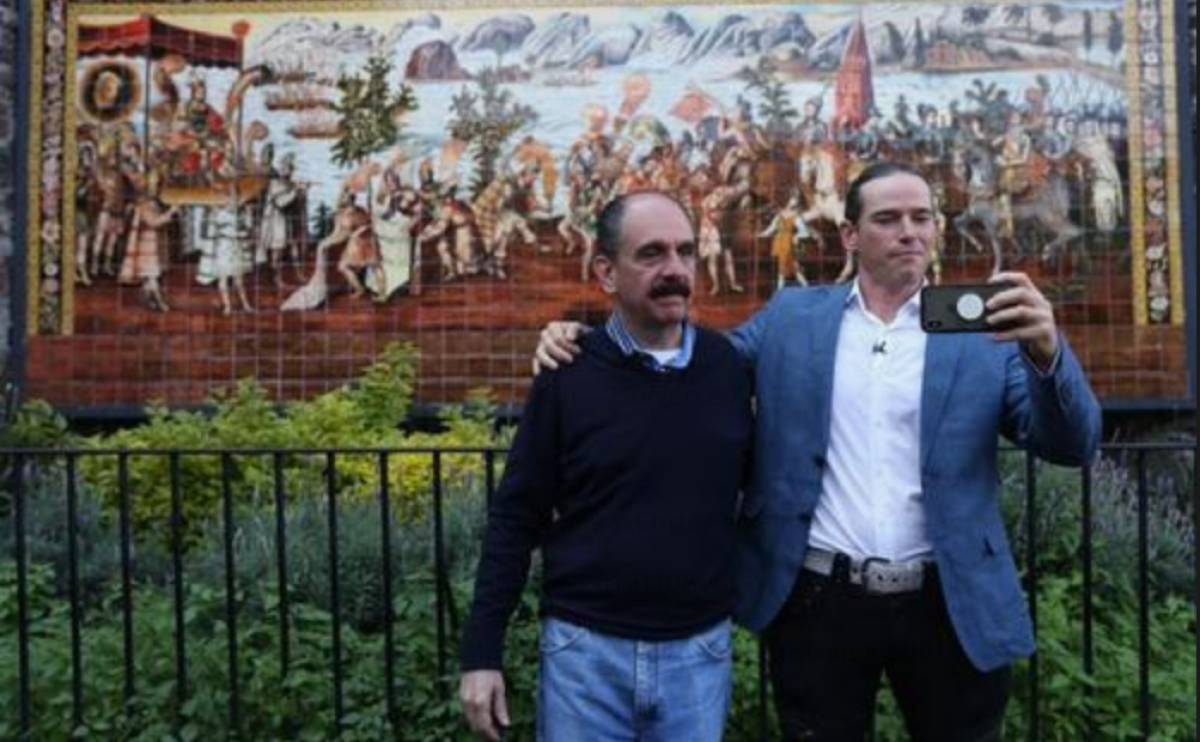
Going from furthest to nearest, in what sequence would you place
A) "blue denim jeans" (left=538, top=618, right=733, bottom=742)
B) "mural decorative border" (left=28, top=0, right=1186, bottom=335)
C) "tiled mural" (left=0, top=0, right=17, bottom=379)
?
"tiled mural" (left=0, top=0, right=17, bottom=379)
"mural decorative border" (left=28, top=0, right=1186, bottom=335)
"blue denim jeans" (left=538, top=618, right=733, bottom=742)

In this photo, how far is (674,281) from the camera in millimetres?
2930

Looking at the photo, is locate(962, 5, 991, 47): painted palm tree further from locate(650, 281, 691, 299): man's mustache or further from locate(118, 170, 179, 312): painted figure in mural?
locate(650, 281, 691, 299): man's mustache

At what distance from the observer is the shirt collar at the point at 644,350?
2.98 m

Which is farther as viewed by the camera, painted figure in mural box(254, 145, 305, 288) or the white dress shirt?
painted figure in mural box(254, 145, 305, 288)

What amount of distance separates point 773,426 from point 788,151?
675 cm

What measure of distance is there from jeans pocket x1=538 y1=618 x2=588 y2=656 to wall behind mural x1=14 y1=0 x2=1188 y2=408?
6.50 meters

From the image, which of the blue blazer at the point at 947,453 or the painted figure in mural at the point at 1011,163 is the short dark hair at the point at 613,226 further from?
the painted figure in mural at the point at 1011,163

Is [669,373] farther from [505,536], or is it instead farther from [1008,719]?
[1008,719]

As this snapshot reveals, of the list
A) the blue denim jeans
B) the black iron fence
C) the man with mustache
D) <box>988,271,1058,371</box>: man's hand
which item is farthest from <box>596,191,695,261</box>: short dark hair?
the black iron fence

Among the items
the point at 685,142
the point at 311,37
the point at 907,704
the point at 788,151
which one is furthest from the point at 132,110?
the point at 907,704

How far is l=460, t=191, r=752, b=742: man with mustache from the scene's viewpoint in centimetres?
291

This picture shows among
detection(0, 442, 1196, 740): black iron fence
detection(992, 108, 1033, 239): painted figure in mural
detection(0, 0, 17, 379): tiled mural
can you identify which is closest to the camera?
detection(0, 442, 1196, 740): black iron fence

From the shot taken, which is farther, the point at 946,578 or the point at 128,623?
the point at 128,623

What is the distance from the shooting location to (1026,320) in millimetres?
2711
